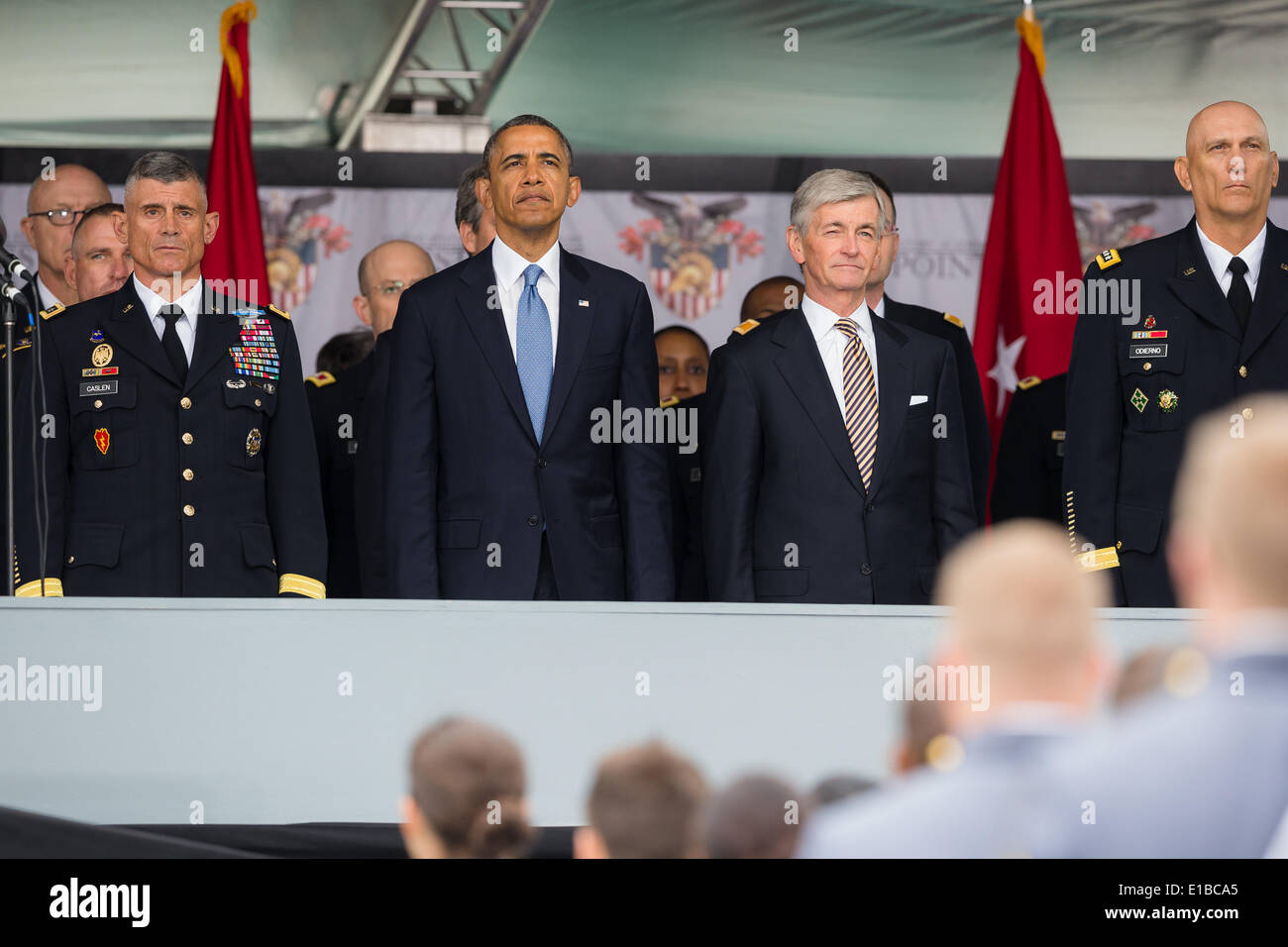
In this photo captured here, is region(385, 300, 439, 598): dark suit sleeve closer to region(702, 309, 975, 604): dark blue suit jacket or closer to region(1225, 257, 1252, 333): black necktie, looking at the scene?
region(702, 309, 975, 604): dark blue suit jacket

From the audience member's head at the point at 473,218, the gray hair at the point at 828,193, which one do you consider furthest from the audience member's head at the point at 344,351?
the gray hair at the point at 828,193

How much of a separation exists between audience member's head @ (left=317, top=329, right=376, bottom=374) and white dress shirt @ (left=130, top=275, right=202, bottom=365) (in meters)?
1.41

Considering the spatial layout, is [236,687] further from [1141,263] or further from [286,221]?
[286,221]

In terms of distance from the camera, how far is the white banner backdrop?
21.0 ft

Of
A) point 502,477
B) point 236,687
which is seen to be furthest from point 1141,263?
point 236,687

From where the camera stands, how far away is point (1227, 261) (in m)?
4.13

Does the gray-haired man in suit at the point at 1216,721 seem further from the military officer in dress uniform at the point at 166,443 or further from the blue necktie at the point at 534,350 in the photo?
the military officer in dress uniform at the point at 166,443

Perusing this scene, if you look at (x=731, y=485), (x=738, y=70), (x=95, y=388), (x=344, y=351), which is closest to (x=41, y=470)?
(x=95, y=388)

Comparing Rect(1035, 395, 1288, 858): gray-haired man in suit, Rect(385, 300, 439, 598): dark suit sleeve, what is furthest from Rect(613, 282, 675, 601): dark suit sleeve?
Rect(1035, 395, 1288, 858): gray-haired man in suit

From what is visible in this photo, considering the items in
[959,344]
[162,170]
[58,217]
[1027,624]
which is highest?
[58,217]

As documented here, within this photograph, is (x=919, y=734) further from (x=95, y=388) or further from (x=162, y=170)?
(x=162, y=170)

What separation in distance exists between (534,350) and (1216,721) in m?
2.56

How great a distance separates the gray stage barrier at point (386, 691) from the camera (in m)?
3.25

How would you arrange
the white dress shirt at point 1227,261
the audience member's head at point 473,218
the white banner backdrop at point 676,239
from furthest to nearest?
the white banner backdrop at point 676,239 → the audience member's head at point 473,218 → the white dress shirt at point 1227,261
